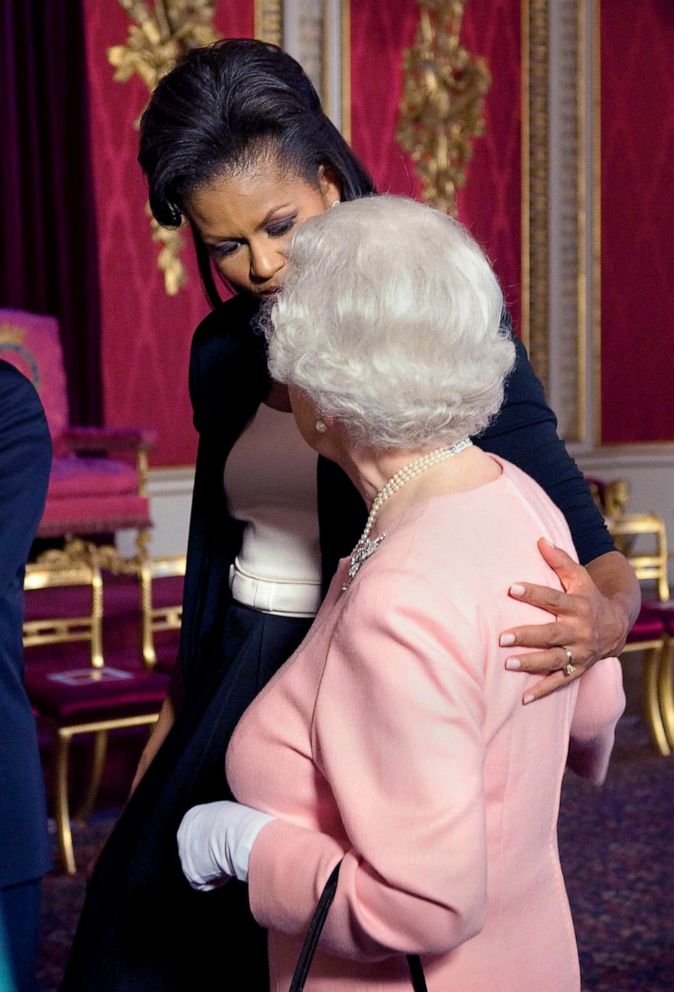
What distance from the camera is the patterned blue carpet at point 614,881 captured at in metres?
3.10

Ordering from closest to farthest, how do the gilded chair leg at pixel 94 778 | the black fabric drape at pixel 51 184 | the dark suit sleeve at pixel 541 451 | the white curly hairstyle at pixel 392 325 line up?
the white curly hairstyle at pixel 392 325
the dark suit sleeve at pixel 541 451
the gilded chair leg at pixel 94 778
the black fabric drape at pixel 51 184

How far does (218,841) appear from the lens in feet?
4.05

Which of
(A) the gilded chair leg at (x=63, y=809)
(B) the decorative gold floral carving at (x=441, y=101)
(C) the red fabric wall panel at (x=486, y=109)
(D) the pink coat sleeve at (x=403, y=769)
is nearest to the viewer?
(D) the pink coat sleeve at (x=403, y=769)

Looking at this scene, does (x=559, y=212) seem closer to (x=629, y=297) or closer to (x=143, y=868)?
(x=629, y=297)

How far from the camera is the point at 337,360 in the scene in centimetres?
123

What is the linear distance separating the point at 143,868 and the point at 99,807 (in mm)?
2569

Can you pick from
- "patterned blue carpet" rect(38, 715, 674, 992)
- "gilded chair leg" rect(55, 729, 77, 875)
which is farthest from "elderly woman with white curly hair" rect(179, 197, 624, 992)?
"gilded chair leg" rect(55, 729, 77, 875)

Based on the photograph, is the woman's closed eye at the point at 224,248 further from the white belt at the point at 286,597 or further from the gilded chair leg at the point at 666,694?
the gilded chair leg at the point at 666,694

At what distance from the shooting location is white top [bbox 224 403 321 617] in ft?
5.87

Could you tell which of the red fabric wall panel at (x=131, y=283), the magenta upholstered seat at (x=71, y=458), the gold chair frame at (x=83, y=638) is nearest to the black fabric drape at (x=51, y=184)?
the red fabric wall panel at (x=131, y=283)

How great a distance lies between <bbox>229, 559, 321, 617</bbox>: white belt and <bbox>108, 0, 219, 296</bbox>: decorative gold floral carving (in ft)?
16.9

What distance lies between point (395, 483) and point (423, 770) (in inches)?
12.4

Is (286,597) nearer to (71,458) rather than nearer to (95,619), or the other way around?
(95,619)

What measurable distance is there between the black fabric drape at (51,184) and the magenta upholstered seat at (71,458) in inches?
11.0
